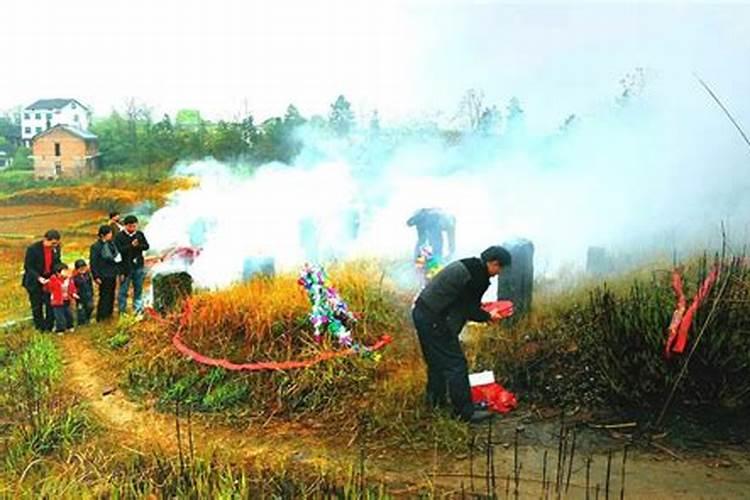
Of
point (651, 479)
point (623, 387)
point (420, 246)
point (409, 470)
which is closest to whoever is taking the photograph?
point (651, 479)

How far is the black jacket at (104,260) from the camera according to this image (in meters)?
10.9

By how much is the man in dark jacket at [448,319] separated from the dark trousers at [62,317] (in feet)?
21.0

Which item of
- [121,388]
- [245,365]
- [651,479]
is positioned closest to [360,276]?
[245,365]

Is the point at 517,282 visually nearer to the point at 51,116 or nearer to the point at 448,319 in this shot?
the point at 448,319

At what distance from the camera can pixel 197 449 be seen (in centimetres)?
640

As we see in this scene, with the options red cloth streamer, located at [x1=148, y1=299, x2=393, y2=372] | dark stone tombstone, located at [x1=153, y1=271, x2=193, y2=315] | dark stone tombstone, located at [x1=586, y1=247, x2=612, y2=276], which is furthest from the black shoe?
dark stone tombstone, located at [x1=153, y1=271, x2=193, y2=315]

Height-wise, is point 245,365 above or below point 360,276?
below

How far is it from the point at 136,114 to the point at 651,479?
26307 mm

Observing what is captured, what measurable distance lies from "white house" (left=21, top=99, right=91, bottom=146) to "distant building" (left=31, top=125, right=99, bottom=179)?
3.06 ft

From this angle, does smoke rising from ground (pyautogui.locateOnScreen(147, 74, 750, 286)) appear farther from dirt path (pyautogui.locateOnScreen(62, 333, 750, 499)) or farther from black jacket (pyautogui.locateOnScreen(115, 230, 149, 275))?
dirt path (pyautogui.locateOnScreen(62, 333, 750, 499))

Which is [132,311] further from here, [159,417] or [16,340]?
[159,417]

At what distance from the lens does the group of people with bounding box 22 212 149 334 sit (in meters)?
10.8

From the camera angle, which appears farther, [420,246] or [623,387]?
[420,246]

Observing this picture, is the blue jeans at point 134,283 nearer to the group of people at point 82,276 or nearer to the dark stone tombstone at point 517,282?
the group of people at point 82,276
